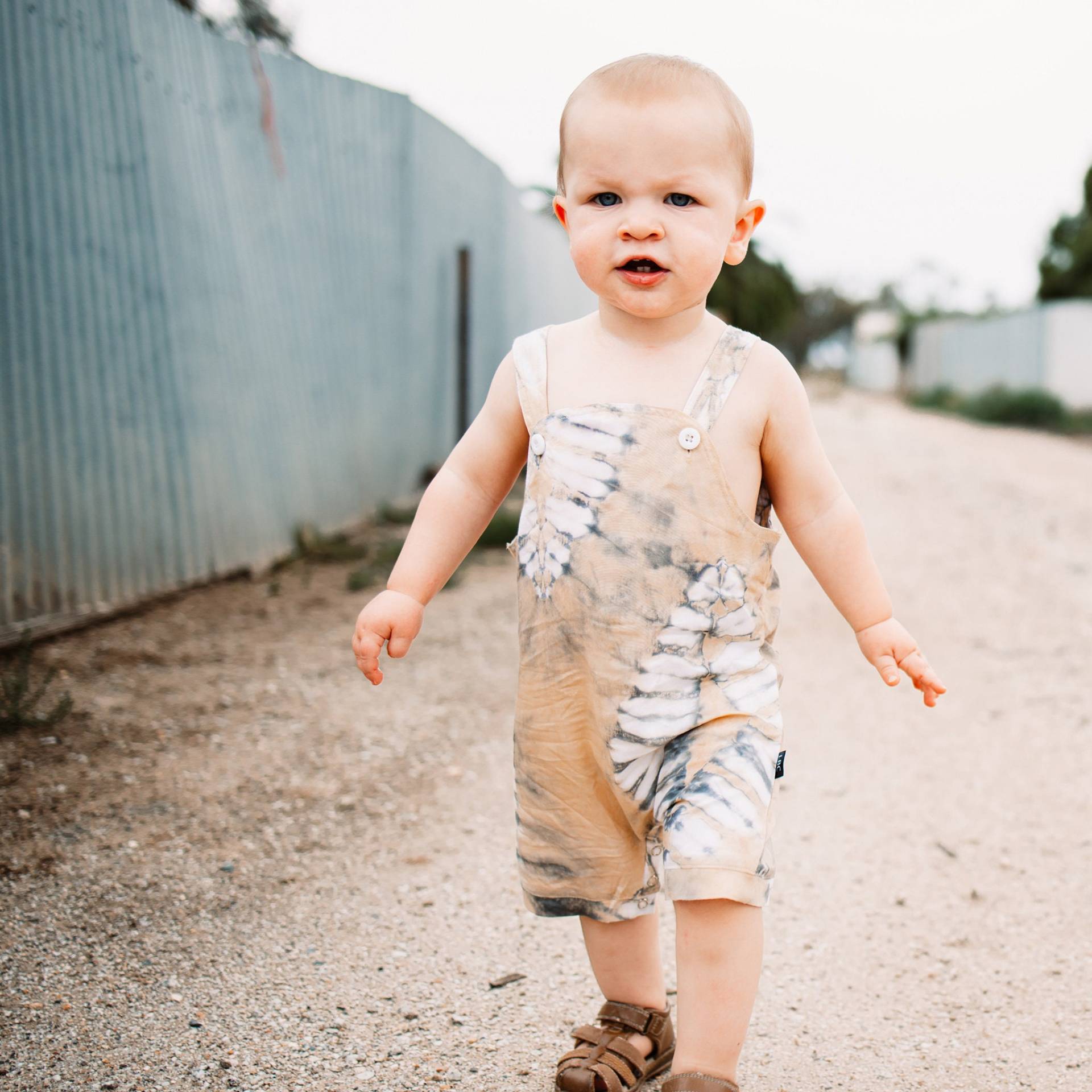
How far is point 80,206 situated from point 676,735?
336cm

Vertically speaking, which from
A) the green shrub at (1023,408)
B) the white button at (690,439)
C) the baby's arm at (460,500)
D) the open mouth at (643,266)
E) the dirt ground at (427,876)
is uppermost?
the open mouth at (643,266)

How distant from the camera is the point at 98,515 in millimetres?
4176

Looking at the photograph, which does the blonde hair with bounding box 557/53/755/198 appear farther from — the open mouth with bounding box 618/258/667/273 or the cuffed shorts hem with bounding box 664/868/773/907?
the cuffed shorts hem with bounding box 664/868/773/907

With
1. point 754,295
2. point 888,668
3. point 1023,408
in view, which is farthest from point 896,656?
point 1023,408

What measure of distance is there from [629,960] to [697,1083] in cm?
30

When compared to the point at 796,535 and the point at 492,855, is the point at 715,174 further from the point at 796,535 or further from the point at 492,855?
the point at 492,855

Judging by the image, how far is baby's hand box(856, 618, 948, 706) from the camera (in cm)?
167

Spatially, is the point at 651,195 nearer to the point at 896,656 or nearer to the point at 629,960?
the point at 896,656

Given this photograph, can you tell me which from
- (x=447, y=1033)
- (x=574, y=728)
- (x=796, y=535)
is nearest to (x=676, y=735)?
(x=574, y=728)

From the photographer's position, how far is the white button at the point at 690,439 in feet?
5.31

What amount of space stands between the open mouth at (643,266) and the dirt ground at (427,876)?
49.3 inches

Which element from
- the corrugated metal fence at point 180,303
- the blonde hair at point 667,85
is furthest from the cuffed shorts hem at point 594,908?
the corrugated metal fence at point 180,303

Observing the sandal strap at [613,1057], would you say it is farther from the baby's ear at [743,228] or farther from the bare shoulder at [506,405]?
the baby's ear at [743,228]

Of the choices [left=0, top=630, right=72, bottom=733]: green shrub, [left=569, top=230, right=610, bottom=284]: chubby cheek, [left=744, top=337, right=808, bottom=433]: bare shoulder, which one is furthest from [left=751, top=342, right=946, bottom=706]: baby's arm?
[left=0, top=630, right=72, bottom=733]: green shrub
